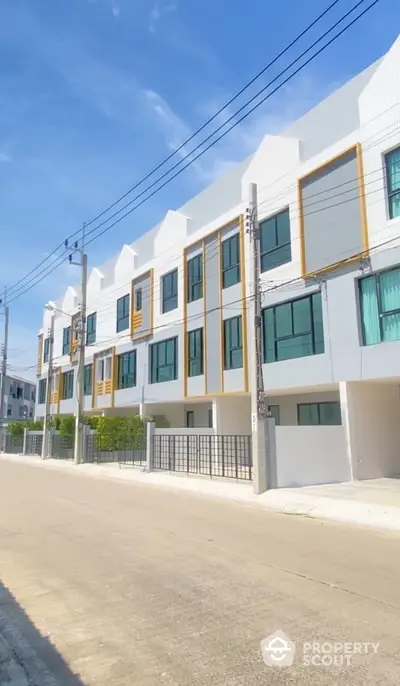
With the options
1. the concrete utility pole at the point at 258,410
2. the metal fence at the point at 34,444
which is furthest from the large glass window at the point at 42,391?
the concrete utility pole at the point at 258,410

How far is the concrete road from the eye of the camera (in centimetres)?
391

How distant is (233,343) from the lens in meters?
23.2

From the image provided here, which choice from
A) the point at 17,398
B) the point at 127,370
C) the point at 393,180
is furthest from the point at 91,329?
the point at 17,398

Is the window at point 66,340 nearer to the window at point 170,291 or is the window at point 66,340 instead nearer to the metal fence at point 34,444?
the metal fence at point 34,444

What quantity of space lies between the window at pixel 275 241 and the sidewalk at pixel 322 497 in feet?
28.4

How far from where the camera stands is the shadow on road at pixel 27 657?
3.74 metres

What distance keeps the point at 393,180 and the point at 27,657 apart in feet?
52.0

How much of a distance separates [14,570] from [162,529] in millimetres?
3296

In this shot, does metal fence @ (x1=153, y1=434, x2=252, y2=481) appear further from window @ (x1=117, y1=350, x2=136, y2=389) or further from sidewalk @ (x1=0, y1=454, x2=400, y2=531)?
window @ (x1=117, y1=350, x2=136, y2=389)

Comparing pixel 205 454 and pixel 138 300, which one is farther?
pixel 138 300

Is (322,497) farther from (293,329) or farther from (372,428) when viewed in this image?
(293,329)

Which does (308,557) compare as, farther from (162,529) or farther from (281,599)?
(162,529)

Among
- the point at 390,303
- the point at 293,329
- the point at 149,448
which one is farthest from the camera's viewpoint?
the point at 149,448

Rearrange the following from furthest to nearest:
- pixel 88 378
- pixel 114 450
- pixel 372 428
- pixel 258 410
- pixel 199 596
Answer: pixel 88 378
pixel 114 450
pixel 372 428
pixel 258 410
pixel 199 596
